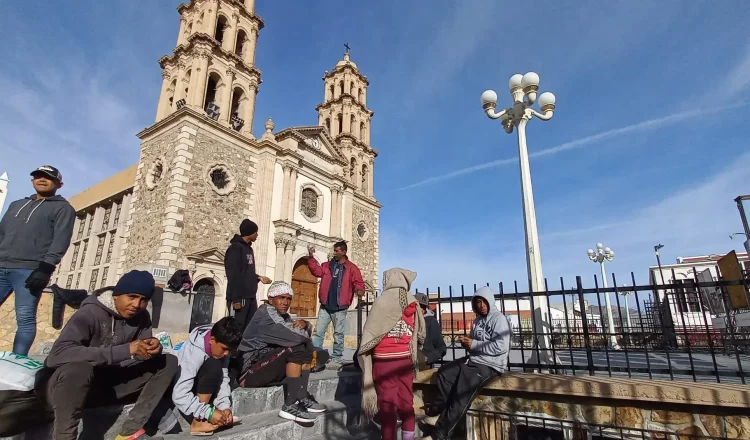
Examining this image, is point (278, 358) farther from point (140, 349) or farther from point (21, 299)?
point (21, 299)

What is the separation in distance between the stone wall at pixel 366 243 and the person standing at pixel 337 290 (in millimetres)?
14889

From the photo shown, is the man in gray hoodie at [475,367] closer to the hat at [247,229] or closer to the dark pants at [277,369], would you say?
the dark pants at [277,369]

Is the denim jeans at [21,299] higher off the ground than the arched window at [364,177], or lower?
lower

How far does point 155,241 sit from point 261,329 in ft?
38.2

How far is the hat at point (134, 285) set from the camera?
8.36ft

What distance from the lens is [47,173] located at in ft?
12.1

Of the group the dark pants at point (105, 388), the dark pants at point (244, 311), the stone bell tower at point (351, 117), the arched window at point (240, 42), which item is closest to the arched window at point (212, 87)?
the arched window at point (240, 42)

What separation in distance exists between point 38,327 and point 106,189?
597 inches

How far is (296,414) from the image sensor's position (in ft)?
10.4

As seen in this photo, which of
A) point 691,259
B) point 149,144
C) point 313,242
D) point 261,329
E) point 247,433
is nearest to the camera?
point 247,433

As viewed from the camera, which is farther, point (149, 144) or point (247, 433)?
point (149, 144)

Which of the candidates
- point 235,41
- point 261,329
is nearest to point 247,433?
point 261,329

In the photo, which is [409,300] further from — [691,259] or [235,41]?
[691,259]

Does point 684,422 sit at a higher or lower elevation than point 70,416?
lower
